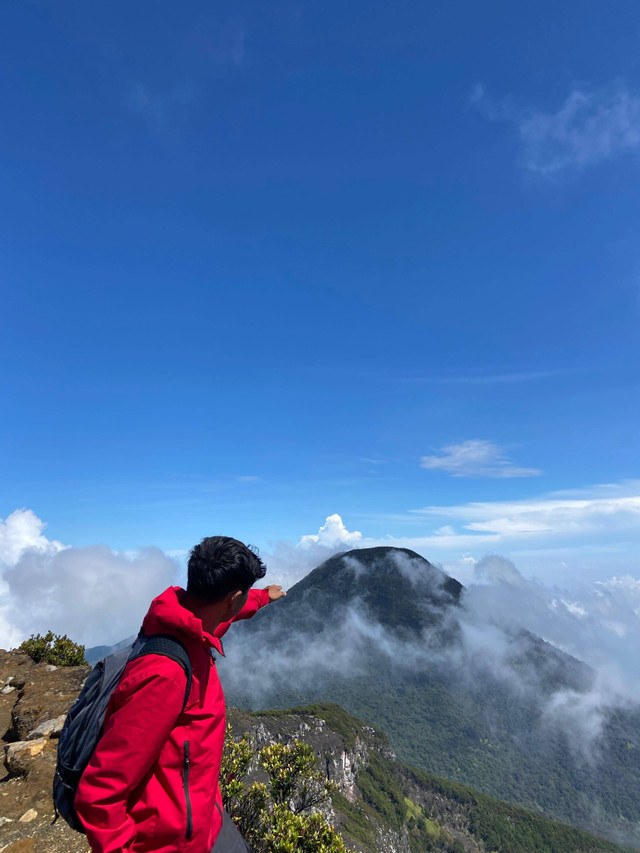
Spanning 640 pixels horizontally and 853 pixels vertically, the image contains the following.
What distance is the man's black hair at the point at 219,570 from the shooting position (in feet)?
12.0

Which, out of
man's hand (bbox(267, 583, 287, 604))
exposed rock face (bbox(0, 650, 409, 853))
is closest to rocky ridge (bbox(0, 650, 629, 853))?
exposed rock face (bbox(0, 650, 409, 853))

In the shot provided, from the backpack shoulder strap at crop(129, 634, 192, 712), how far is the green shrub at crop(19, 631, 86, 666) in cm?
1650

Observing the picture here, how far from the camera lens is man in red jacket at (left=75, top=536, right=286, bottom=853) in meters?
2.74

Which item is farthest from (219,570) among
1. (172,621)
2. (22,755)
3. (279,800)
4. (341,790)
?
(341,790)

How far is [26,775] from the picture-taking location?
8234mm

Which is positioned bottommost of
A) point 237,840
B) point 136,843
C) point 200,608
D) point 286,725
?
point 286,725

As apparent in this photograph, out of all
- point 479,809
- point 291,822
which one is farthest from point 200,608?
point 479,809

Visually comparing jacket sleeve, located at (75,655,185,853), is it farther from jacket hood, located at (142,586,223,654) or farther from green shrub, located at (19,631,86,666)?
green shrub, located at (19,631,86,666)

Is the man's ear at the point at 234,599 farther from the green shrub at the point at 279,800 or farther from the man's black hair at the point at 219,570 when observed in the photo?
the green shrub at the point at 279,800

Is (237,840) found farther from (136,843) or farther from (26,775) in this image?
(26,775)

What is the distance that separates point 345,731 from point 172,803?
162122mm

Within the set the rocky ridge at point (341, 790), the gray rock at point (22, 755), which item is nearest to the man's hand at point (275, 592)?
the rocky ridge at point (341, 790)

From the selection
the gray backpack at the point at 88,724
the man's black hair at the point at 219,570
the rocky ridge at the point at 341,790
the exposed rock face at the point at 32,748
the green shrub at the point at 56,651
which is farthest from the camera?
the green shrub at the point at 56,651

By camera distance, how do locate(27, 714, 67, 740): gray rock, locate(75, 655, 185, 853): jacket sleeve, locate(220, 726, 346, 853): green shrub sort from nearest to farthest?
locate(75, 655, 185, 853): jacket sleeve
locate(220, 726, 346, 853): green shrub
locate(27, 714, 67, 740): gray rock
